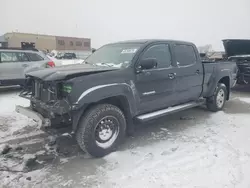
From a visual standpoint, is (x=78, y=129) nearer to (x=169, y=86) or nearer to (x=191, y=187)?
(x=191, y=187)

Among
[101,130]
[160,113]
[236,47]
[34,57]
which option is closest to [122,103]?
[101,130]

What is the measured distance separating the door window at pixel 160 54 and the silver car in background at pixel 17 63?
572cm

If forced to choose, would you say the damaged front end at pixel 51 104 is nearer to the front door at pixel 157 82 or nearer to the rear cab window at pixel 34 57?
the front door at pixel 157 82

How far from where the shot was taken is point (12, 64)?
8.66m

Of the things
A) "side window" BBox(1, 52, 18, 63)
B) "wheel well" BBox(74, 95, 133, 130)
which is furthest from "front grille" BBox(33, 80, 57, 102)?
"side window" BBox(1, 52, 18, 63)

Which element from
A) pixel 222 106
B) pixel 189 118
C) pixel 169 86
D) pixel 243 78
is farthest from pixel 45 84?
pixel 243 78

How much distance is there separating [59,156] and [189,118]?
3.46m

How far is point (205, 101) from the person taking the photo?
6277mm

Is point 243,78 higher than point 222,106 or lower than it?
higher

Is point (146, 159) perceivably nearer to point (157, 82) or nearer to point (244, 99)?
point (157, 82)

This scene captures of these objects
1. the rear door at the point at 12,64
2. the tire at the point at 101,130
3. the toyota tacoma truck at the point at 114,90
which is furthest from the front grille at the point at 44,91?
the rear door at the point at 12,64

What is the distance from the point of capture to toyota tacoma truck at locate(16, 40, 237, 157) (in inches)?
141

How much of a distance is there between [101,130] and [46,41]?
55599mm

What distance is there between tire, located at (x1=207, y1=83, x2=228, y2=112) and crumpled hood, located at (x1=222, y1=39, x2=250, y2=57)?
4.02m
